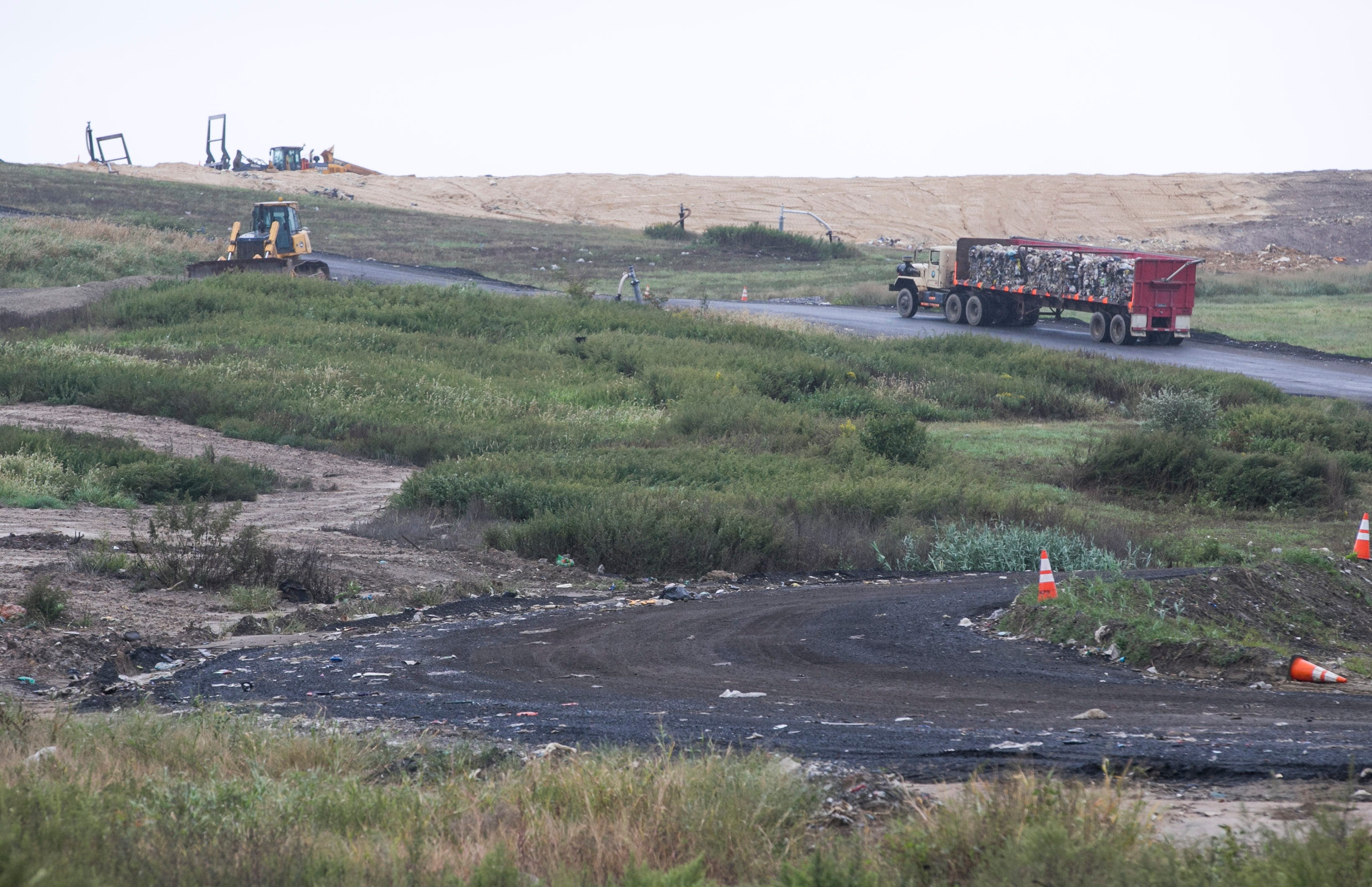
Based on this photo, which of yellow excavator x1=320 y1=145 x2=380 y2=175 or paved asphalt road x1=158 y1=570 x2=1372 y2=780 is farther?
yellow excavator x1=320 y1=145 x2=380 y2=175

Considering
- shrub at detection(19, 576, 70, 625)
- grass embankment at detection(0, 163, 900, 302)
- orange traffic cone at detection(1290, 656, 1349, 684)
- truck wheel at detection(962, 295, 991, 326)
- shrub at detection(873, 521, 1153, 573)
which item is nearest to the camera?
orange traffic cone at detection(1290, 656, 1349, 684)

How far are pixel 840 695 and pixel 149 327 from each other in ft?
85.6

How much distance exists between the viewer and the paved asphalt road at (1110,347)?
2872 centimetres

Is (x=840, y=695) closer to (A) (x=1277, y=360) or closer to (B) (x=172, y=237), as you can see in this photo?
(A) (x=1277, y=360)

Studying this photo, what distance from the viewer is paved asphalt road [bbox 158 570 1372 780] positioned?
19.8ft

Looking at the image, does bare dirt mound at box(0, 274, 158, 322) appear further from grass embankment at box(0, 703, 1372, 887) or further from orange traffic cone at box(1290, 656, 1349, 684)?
orange traffic cone at box(1290, 656, 1349, 684)

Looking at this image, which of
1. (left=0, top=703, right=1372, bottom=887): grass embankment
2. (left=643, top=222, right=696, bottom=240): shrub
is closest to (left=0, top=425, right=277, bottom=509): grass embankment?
(left=0, top=703, right=1372, bottom=887): grass embankment

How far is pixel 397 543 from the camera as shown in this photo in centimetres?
1413

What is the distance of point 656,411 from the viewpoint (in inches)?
949

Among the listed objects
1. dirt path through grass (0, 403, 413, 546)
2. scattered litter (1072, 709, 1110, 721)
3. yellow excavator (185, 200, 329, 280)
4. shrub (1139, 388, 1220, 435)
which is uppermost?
yellow excavator (185, 200, 329, 280)

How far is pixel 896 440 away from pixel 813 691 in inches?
494

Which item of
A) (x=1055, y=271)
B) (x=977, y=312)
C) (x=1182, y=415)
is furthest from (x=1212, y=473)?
(x=977, y=312)

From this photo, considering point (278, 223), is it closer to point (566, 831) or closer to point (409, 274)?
point (409, 274)

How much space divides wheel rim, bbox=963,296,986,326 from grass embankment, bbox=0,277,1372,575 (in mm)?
6893
